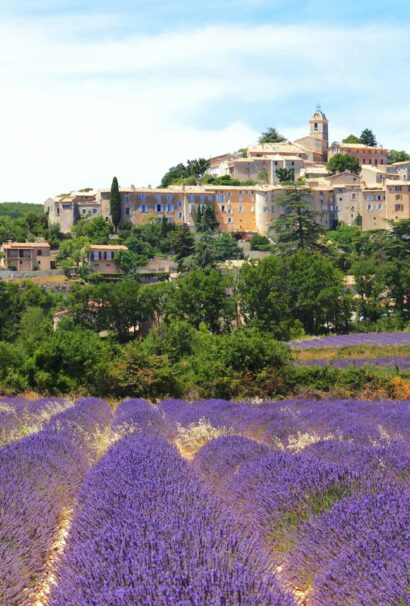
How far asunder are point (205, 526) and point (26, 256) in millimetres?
70741

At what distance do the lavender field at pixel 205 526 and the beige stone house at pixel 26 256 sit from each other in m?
65.3

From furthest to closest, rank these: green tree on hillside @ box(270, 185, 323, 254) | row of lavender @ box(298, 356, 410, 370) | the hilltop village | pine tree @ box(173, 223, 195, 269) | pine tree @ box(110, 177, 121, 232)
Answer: the hilltop village < pine tree @ box(110, 177, 121, 232) < pine tree @ box(173, 223, 195, 269) < green tree on hillside @ box(270, 185, 323, 254) < row of lavender @ box(298, 356, 410, 370)

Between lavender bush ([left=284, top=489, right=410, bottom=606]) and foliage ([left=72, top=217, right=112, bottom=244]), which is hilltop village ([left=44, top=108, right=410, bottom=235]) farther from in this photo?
lavender bush ([left=284, top=489, right=410, bottom=606])

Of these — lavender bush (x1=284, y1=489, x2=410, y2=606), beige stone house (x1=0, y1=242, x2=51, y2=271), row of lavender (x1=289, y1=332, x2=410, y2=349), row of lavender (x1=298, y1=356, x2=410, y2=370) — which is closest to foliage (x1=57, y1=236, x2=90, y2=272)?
beige stone house (x1=0, y1=242, x2=51, y2=271)

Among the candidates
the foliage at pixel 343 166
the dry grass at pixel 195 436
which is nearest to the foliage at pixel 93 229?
Answer: the foliage at pixel 343 166

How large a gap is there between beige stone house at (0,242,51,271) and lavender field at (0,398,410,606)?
214 feet

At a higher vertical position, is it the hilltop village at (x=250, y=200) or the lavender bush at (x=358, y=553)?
the hilltop village at (x=250, y=200)

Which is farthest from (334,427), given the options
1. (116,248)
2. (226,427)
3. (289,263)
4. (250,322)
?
(116,248)

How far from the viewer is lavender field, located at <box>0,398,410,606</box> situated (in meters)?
3.20

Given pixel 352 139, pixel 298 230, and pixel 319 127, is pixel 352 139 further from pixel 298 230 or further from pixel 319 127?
pixel 298 230

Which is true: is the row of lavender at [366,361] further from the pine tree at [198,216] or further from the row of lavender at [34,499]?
the pine tree at [198,216]

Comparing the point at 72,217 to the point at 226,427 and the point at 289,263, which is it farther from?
the point at 226,427

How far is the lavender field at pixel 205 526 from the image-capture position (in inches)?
126

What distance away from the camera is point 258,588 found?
3146 millimetres
